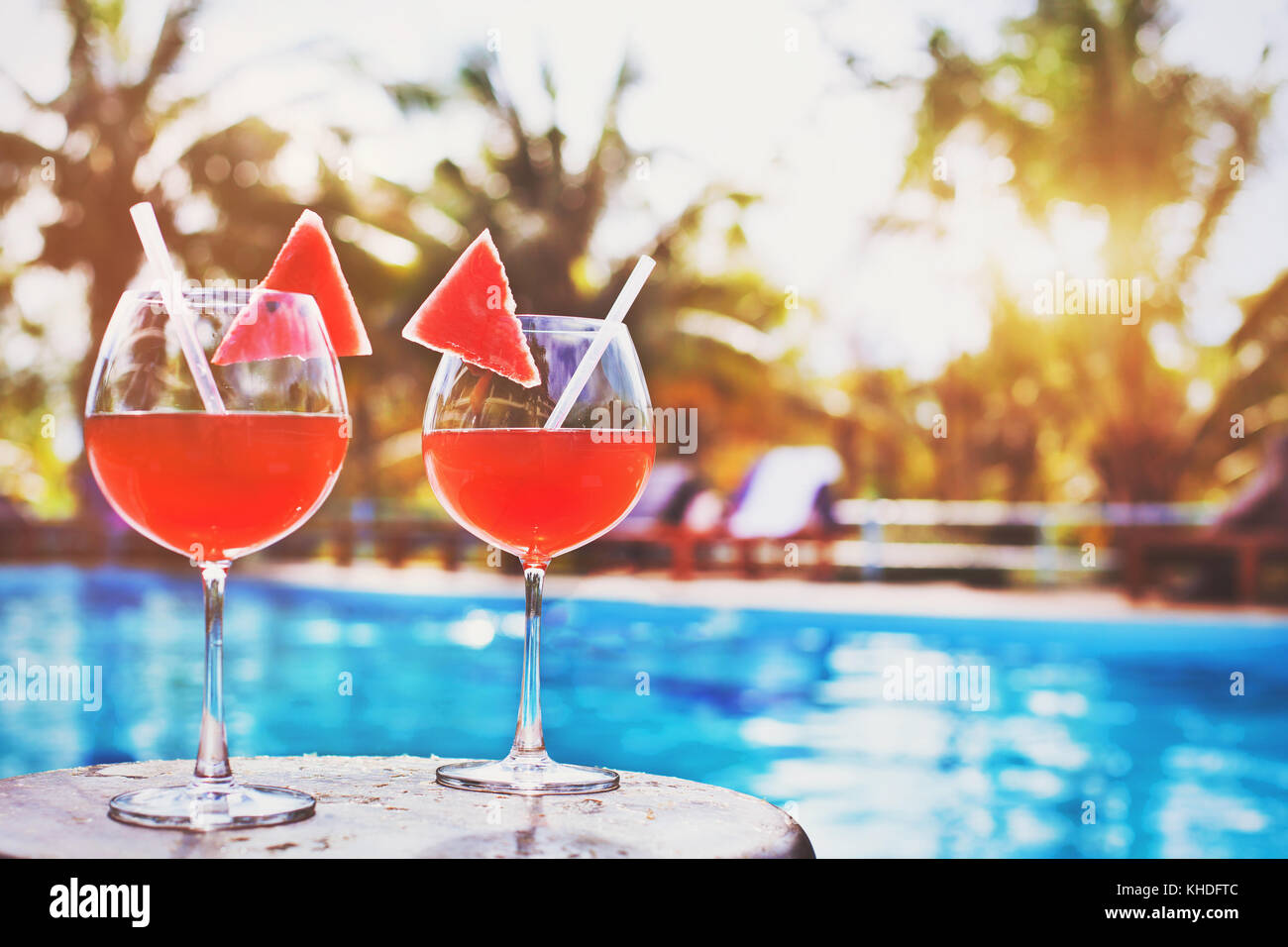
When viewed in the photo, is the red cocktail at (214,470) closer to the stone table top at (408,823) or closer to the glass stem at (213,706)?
the glass stem at (213,706)

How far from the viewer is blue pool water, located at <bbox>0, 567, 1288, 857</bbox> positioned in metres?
5.71

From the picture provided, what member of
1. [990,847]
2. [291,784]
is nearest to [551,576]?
[990,847]

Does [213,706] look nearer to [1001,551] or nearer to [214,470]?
[214,470]

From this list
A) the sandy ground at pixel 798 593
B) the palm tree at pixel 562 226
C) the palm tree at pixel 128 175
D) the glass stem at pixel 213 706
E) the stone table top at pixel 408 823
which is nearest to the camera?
the stone table top at pixel 408 823

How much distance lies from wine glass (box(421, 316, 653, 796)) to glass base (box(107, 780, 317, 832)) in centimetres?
20

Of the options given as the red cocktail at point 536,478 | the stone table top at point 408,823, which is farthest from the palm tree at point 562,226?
the stone table top at point 408,823

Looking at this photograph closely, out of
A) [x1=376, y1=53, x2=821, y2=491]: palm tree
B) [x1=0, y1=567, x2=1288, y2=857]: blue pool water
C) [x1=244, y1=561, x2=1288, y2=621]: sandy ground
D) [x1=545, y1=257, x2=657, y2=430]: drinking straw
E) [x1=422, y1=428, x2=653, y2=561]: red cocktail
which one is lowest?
[x1=0, y1=567, x2=1288, y2=857]: blue pool water

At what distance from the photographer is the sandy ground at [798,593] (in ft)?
36.3

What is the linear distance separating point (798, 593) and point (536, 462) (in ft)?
37.0

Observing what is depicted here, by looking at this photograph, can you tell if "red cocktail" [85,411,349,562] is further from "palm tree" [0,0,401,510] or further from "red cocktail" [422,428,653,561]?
"palm tree" [0,0,401,510]

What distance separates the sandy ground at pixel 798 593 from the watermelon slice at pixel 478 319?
9697mm

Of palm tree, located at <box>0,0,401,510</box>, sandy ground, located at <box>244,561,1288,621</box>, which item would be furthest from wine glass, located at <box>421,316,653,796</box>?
palm tree, located at <box>0,0,401,510</box>

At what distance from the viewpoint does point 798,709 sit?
7.72 meters
